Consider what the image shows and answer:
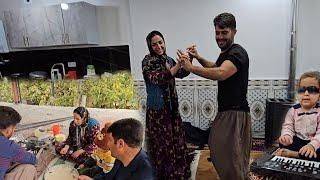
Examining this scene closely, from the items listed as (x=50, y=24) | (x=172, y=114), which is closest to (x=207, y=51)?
(x=172, y=114)

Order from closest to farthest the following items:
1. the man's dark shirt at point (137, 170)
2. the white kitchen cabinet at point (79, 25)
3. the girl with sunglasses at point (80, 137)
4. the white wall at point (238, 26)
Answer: the man's dark shirt at point (137, 170) < the girl with sunglasses at point (80, 137) < the white kitchen cabinet at point (79, 25) < the white wall at point (238, 26)

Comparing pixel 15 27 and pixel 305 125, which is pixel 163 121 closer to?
pixel 305 125

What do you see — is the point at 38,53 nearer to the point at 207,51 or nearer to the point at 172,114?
the point at 172,114

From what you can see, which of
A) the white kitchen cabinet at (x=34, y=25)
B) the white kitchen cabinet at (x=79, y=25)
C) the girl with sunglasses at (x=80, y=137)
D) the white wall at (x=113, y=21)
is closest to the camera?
the girl with sunglasses at (x=80, y=137)

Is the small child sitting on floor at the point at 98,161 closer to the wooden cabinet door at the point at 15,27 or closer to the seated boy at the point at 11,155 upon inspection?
the seated boy at the point at 11,155

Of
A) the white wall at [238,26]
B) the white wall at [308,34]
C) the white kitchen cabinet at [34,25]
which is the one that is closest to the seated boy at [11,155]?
the white kitchen cabinet at [34,25]

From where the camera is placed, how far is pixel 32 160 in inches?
43.3

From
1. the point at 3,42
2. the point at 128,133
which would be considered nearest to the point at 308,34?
the point at 128,133

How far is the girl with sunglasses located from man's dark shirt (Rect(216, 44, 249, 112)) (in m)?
0.63

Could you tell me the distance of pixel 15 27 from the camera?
146cm

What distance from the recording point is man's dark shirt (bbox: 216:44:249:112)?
130 cm

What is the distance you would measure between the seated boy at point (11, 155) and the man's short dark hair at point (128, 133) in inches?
13.5

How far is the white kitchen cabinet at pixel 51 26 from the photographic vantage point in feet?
4.72

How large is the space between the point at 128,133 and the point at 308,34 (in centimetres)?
194
